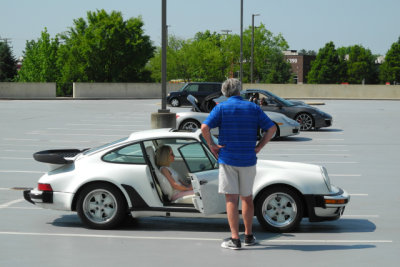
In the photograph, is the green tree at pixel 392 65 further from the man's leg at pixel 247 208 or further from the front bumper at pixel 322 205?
the man's leg at pixel 247 208

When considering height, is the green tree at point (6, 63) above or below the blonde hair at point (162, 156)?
above

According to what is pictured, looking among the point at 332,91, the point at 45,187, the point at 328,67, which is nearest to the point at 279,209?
the point at 45,187

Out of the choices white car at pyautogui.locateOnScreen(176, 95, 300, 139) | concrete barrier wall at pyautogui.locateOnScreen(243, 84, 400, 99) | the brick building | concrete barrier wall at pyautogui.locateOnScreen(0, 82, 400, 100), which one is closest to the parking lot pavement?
white car at pyautogui.locateOnScreen(176, 95, 300, 139)

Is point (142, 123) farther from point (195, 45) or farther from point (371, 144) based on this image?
point (195, 45)

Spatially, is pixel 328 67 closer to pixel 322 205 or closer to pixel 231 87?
pixel 322 205

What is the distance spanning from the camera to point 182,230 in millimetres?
7406

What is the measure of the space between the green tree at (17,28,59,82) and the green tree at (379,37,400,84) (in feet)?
183

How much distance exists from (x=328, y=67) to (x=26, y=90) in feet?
233

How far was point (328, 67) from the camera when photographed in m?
119

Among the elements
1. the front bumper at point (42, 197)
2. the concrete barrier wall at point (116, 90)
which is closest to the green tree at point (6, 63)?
the concrete barrier wall at point (116, 90)

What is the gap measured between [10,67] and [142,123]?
8523 centimetres

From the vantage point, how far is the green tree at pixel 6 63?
104250mm

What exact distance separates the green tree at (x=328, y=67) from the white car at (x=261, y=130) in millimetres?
101628

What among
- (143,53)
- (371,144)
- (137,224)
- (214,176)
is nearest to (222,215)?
(214,176)
